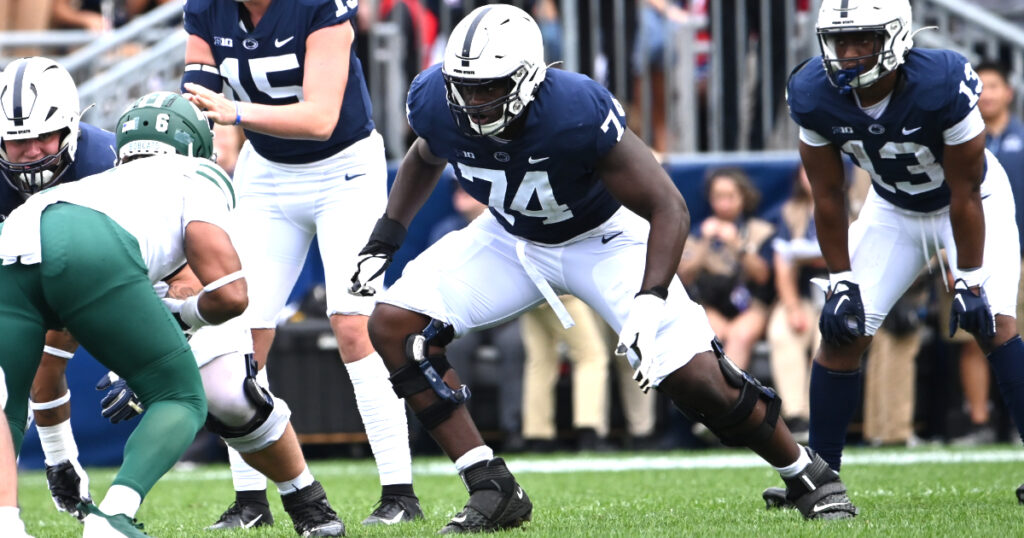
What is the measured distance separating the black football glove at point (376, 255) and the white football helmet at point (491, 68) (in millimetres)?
522

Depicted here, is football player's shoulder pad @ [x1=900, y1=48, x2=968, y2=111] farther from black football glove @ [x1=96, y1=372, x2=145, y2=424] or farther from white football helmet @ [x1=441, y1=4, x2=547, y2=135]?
black football glove @ [x1=96, y1=372, x2=145, y2=424]

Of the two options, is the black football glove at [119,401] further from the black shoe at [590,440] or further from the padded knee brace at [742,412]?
the black shoe at [590,440]

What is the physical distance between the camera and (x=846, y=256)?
507 cm

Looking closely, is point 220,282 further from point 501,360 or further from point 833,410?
point 501,360

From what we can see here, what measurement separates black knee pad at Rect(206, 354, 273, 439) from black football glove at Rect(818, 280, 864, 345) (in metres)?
1.99

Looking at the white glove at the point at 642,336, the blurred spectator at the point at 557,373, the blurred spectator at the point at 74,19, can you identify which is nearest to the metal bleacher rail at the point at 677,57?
the blurred spectator at the point at 74,19

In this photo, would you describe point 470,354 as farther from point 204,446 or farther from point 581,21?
point 581,21

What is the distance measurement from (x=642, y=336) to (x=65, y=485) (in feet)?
7.71

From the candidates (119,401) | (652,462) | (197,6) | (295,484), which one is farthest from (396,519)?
(652,462)

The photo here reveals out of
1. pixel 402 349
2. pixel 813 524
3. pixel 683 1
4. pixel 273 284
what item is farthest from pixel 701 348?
pixel 683 1

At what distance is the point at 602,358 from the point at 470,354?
87 cm

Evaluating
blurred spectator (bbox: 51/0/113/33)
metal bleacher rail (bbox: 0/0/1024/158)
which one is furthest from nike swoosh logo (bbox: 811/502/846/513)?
blurred spectator (bbox: 51/0/113/33)

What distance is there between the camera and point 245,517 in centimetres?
500

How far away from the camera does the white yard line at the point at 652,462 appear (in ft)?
25.0
